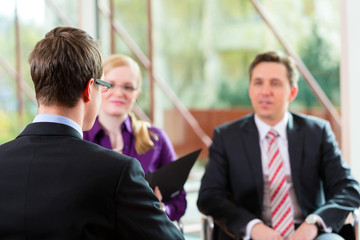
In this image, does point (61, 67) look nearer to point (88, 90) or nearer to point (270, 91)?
point (88, 90)

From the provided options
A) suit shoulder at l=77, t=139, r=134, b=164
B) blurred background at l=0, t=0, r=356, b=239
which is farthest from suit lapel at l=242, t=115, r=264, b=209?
blurred background at l=0, t=0, r=356, b=239

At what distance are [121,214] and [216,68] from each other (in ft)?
18.8

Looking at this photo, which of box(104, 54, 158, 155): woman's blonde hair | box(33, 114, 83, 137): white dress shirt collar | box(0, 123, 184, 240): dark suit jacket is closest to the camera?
box(0, 123, 184, 240): dark suit jacket

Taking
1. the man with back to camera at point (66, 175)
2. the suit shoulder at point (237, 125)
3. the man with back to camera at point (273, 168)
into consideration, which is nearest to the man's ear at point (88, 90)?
the man with back to camera at point (66, 175)

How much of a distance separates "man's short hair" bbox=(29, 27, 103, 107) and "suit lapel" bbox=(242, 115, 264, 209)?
4.88 ft

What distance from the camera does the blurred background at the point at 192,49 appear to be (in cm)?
461

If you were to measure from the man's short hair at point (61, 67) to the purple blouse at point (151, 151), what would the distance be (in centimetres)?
128

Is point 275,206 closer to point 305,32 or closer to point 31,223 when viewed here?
point 31,223

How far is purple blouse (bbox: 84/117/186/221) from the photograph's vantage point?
2467 millimetres

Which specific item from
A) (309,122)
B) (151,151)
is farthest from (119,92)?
(309,122)

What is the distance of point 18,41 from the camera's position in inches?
206

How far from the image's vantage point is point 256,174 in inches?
97.6

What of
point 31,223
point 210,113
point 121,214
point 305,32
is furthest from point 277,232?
point 210,113

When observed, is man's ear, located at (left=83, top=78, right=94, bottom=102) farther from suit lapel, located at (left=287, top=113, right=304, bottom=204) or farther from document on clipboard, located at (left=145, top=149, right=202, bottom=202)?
suit lapel, located at (left=287, top=113, right=304, bottom=204)
